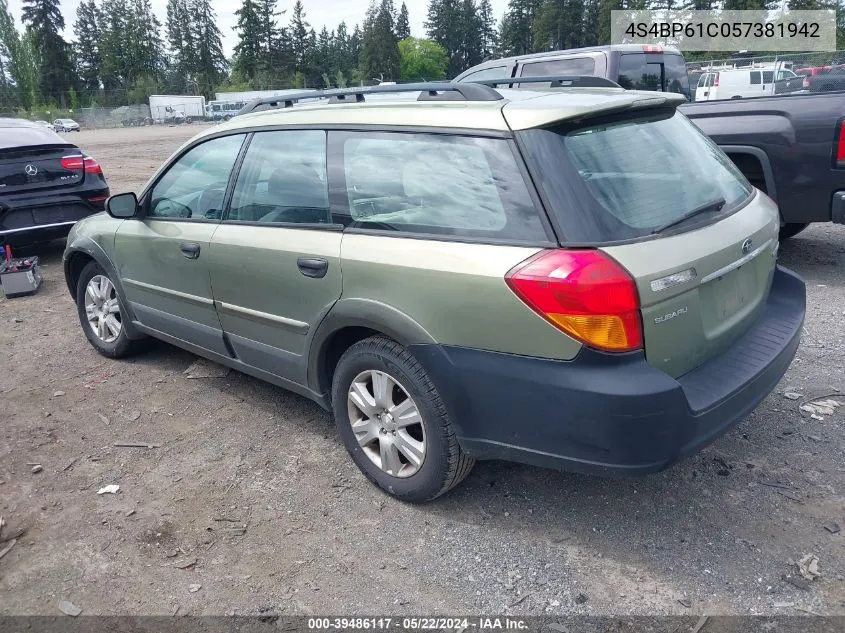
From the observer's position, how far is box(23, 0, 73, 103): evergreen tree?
95062 millimetres

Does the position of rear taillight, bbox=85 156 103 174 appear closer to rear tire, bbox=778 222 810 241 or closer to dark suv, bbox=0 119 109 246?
dark suv, bbox=0 119 109 246

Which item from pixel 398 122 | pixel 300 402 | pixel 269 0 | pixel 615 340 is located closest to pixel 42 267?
pixel 300 402

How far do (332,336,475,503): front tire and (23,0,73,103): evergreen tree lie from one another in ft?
351

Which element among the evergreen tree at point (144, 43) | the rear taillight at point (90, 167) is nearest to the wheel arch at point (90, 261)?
the rear taillight at point (90, 167)

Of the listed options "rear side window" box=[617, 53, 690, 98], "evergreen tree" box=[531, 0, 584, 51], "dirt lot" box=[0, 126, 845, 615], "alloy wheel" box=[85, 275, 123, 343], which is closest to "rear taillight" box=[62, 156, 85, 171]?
"alloy wheel" box=[85, 275, 123, 343]

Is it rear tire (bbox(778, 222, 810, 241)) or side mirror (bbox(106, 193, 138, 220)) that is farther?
rear tire (bbox(778, 222, 810, 241))

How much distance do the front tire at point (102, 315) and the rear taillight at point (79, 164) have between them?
346 centimetres

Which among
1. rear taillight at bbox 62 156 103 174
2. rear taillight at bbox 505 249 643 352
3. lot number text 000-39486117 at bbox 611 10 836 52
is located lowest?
rear taillight at bbox 505 249 643 352

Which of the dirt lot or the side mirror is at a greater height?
the side mirror

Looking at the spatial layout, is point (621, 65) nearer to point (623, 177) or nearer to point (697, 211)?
point (697, 211)

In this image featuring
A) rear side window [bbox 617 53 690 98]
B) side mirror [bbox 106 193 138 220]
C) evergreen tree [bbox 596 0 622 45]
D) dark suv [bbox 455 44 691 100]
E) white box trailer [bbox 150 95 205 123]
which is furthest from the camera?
evergreen tree [bbox 596 0 622 45]

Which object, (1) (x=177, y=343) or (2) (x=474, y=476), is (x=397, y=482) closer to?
(2) (x=474, y=476)

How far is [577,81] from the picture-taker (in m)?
3.77

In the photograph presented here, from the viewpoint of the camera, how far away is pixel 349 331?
10.8ft
